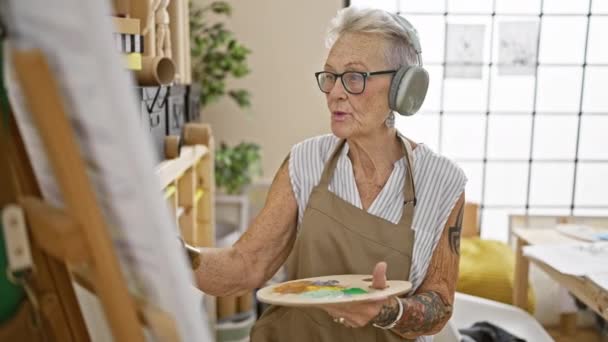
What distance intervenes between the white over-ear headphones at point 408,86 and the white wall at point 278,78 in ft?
7.87

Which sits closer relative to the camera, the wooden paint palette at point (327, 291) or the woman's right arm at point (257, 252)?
the wooden paint palette at point (327, 291)

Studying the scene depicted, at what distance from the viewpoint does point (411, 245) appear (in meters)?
1.45

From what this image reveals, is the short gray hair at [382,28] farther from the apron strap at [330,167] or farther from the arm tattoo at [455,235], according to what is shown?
the arm tattoo at [455,235]

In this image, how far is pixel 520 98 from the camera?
4.16 meters

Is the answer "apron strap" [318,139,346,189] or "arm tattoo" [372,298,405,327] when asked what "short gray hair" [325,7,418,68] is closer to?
"apron strap" [318,139,346,189]

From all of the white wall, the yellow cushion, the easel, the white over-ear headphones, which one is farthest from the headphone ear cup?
the white wall

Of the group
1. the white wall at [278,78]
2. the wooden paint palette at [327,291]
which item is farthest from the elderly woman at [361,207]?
the white wall at [278,78]

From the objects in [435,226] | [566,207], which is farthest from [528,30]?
[435,226]

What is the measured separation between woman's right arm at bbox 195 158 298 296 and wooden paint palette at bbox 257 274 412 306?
0.75 ft

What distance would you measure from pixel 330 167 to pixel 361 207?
0.43 ft

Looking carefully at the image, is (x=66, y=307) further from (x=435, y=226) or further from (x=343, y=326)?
(x=435, y=226)

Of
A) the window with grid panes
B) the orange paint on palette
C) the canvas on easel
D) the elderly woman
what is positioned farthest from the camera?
the window with grid panes

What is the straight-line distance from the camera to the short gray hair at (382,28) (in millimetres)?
1414

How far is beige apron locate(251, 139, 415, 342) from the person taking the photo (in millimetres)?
1450
